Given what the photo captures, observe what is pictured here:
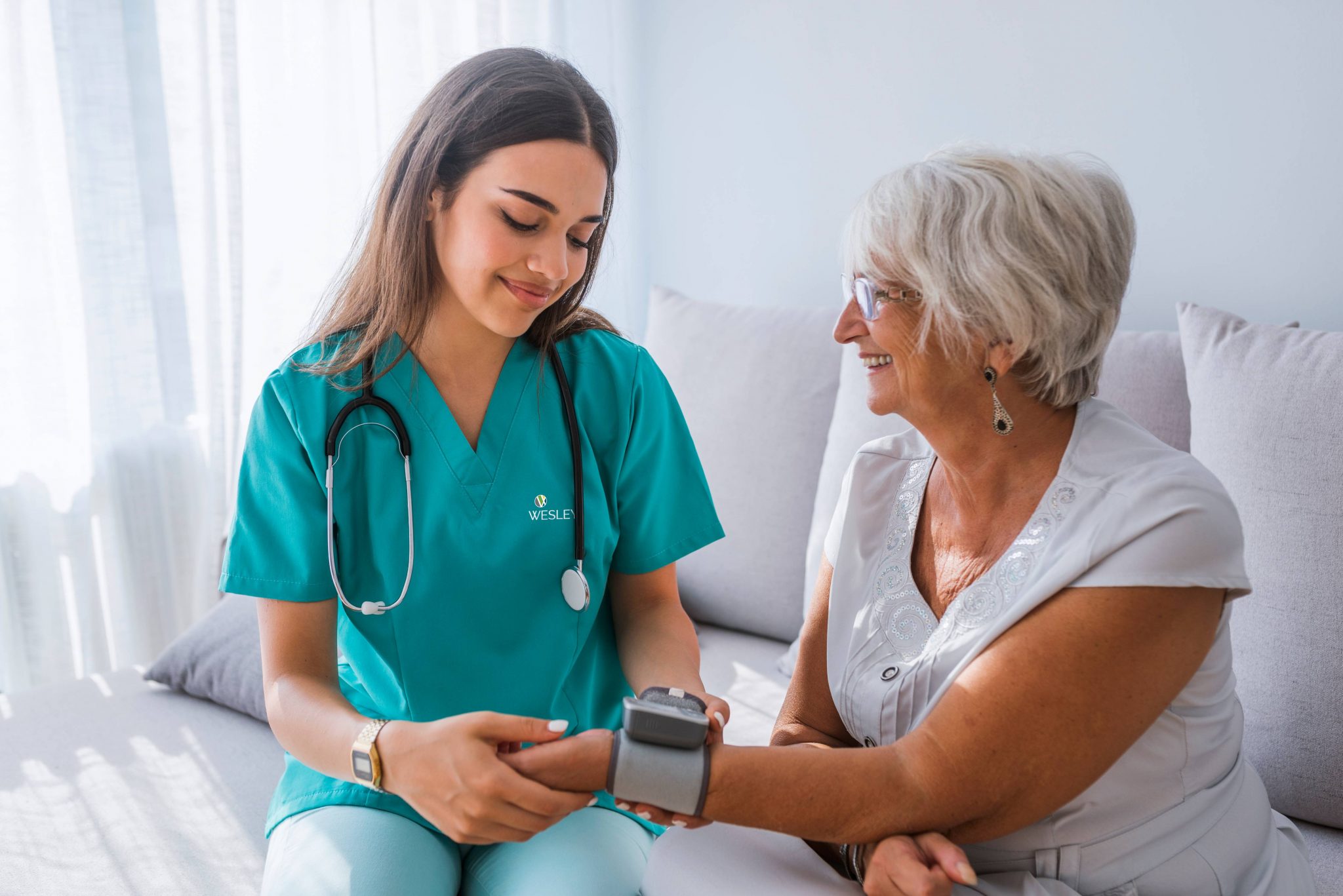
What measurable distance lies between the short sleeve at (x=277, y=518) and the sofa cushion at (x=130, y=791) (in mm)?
430

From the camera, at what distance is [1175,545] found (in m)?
0.95

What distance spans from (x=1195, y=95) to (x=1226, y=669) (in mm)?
1222

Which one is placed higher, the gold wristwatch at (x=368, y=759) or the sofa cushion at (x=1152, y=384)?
the sofa cushion at (x=1152, y=384)

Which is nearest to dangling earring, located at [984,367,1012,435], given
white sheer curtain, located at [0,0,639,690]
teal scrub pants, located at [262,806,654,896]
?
teal scrub pants, located at [262,806,654,896]

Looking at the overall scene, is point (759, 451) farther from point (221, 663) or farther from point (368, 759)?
point (368, 759)

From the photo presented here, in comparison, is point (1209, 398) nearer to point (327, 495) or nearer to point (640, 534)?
point (640, 534)

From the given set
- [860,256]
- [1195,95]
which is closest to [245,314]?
[860,256]

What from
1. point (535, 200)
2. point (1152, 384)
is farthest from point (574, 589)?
point (1152, 384)

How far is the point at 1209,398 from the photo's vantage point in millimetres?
1509

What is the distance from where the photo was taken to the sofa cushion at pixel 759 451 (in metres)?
2.09

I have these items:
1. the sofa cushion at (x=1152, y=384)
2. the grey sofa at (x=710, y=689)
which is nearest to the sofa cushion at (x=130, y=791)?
the grey sofa at (x=710, y=689)

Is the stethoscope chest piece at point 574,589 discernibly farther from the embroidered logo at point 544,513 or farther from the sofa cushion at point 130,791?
the sofa cushion at point 130,791

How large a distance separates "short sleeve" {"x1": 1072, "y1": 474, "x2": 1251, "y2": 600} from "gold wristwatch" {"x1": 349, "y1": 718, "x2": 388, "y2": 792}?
721 mm

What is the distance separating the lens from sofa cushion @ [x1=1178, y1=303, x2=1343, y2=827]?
4.41 feet
